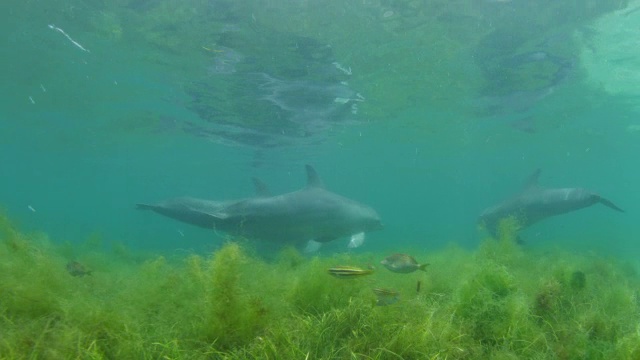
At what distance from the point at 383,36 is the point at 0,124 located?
127 feet

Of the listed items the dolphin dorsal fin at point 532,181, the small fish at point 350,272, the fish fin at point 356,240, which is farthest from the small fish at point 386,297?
the dolphin dorsal fin at point 532,181

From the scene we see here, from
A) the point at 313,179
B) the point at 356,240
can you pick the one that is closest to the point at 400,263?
the point at 356,240

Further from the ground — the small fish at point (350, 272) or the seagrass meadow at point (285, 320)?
the small fish at point (350, 272)

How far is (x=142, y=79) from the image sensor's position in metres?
22.7

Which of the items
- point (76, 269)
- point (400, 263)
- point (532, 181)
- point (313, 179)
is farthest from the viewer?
point (532, 181)

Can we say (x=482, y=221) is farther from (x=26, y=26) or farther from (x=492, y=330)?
(x=26, y=26)

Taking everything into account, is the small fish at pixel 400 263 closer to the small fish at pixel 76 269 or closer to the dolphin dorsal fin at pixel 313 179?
the small fish at pixel 76 269

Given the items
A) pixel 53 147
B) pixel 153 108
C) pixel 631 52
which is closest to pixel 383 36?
pixel 631 52

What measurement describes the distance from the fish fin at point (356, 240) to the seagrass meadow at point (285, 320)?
8894mm

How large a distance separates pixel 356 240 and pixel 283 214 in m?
3.02

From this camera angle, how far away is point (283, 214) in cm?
1534

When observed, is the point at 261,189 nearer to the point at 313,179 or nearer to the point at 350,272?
the point at 313,179

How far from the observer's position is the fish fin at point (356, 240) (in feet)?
50.6

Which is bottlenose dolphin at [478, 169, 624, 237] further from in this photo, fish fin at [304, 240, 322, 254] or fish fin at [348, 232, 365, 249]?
fish fin at [304, 240, 322, 254]
